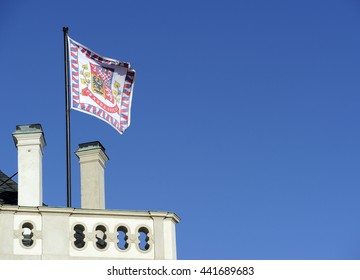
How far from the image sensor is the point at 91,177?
2505cm

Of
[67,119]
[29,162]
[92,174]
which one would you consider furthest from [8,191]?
[29,162]

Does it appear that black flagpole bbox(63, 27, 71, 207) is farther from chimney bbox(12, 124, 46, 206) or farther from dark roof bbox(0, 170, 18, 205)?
dark roof bbox(0, 170, 18, 205)

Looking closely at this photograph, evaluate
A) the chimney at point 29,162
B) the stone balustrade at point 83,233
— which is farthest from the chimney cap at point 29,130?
the stone balustrade at point 83,233

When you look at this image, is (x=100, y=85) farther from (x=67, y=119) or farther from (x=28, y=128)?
(x=28, y=128)

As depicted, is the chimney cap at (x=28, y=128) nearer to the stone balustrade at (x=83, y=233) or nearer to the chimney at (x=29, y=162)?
the chimney at (x=29, y=162)

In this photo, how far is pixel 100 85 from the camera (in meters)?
27.1

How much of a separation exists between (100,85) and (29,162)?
4.09 metres

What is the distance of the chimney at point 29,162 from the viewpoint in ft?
76.4

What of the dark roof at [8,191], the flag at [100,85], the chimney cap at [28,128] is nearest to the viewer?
the chimney cap at [28,128]

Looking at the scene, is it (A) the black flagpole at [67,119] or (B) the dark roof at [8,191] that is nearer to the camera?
(A) the black flagpole at [67,119]

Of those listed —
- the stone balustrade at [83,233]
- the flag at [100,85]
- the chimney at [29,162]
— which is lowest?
the stone balustrade at [83,233]

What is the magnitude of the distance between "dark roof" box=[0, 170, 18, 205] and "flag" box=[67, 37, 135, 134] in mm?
2337

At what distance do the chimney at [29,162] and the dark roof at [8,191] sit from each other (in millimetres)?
1955
